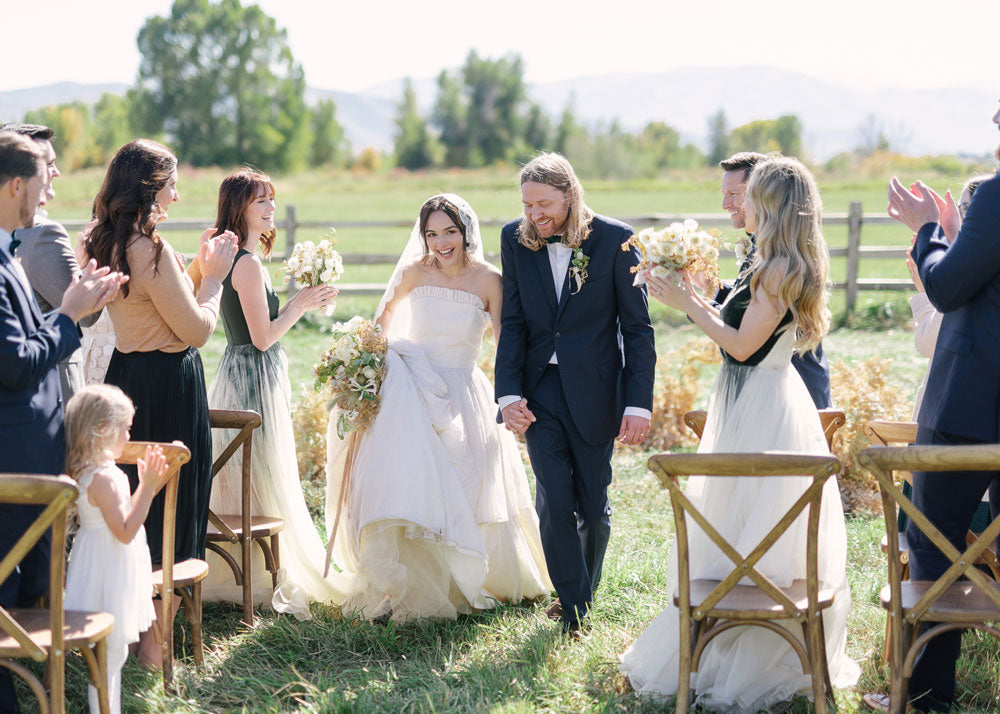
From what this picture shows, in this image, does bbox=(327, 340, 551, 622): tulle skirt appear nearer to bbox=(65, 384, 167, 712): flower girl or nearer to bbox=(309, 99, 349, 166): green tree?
bbox=(65, 384, 167, 712): flower girl

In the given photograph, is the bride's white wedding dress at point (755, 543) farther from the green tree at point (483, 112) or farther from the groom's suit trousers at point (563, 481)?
the green tree at point (483, 112)

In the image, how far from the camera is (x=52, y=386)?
3584 millimetres

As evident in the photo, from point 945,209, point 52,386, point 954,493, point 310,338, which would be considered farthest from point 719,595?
point 310,338

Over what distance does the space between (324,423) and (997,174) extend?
211 inches

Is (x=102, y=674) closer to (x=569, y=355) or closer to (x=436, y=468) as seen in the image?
(x=436, y=468)

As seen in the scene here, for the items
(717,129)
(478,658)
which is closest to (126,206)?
(478,658)

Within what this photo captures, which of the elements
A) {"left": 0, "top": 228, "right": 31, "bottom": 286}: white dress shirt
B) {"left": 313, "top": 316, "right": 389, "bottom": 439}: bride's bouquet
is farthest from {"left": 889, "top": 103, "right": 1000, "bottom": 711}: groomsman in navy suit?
{"left": 0, "top": 228, "right": 31, "bottom": 286}: white dress shirt

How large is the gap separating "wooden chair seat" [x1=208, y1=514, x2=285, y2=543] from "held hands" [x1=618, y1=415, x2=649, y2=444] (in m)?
1.83

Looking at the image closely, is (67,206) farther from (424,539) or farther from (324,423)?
(424,539)

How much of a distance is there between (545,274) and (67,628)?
101 inches

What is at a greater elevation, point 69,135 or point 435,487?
point 69,135

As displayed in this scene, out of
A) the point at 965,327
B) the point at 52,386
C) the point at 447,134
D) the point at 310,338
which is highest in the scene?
the point at 447,134

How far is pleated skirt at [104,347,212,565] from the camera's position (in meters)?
4.27

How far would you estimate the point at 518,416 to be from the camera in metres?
4.64
